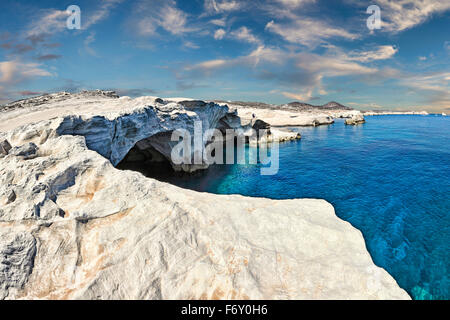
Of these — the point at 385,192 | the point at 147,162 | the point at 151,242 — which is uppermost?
the point at 151,242

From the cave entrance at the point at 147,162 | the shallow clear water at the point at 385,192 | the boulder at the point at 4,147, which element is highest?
the boulder at the point at 4,147

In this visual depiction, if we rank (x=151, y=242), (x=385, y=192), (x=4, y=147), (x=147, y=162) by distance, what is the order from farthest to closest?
(x=147, y=162) < (x=385, y=192) < (x=4, y=147) < (x=151, y=242)

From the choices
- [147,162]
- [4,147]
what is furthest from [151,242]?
[147,162]

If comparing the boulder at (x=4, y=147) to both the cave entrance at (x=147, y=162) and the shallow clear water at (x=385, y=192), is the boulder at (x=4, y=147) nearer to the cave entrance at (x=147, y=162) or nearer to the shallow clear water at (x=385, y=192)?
the shallow clear water at (x=385, y=192)

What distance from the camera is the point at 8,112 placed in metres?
15.5

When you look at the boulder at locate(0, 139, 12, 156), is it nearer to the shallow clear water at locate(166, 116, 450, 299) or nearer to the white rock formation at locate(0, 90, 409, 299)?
the white rock formation at locate(0, 90, 409, 299)

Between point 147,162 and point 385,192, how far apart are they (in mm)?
24209

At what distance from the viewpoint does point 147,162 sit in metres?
26.8

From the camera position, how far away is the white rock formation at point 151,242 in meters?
5.36

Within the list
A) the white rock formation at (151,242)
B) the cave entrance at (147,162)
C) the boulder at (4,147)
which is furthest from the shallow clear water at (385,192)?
the boulder at (4,147)

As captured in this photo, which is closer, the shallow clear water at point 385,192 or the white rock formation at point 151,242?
the white rock formation at point 151,242

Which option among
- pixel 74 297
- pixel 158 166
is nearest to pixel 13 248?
pixel 74 297

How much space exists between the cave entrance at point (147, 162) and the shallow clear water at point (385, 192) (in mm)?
2365

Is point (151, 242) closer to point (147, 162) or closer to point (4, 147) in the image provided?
point (4, 147)
